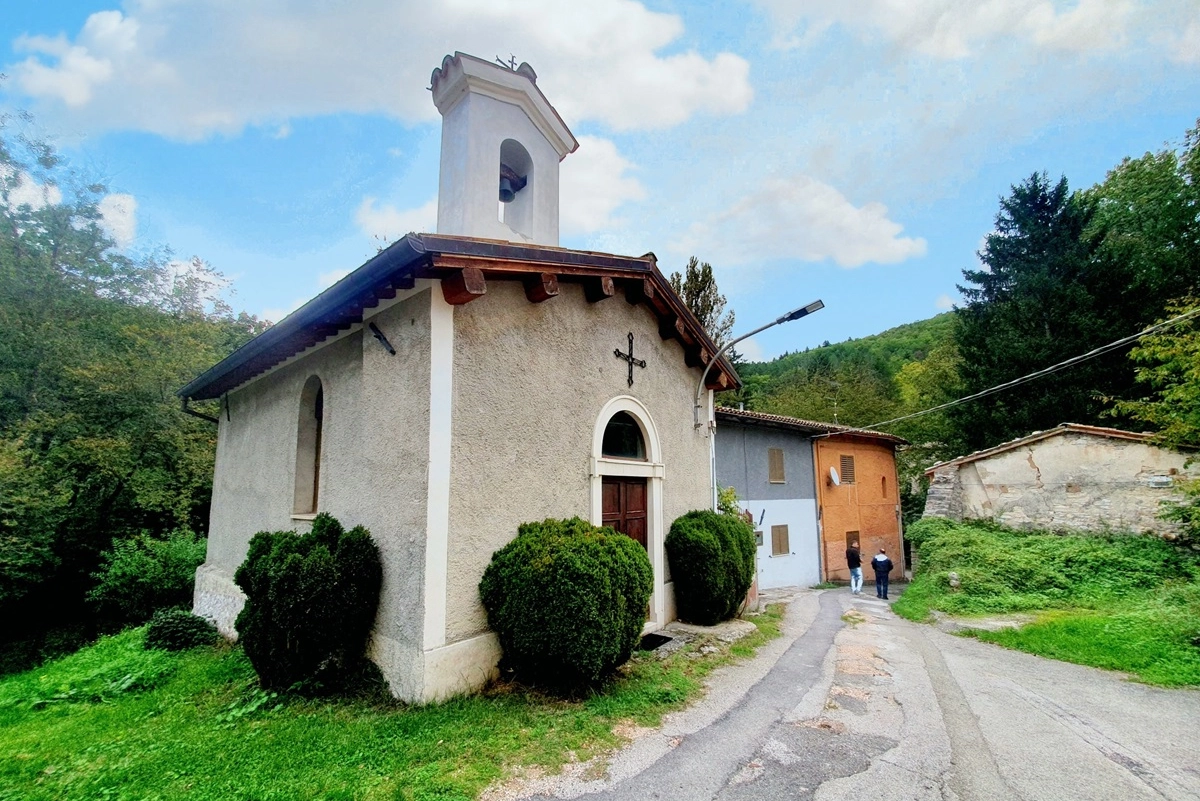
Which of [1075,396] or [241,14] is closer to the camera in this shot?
[241,14]

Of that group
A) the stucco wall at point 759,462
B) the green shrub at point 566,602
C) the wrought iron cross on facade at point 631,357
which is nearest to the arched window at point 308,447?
the green shrub at point 566,602

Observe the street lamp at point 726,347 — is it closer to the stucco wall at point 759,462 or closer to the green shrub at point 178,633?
the stucco wall at point 759,462

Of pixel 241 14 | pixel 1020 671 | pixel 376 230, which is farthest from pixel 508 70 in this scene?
pixel 376 230

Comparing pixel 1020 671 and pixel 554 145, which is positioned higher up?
pixel 554 145

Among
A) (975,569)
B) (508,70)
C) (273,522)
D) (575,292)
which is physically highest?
(508,70)

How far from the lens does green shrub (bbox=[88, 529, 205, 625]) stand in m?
13.6

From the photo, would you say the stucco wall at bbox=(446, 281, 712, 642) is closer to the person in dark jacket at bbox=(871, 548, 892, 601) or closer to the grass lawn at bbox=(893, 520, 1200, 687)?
the grass lawn at bbox=(893, 520, 1200, 687)

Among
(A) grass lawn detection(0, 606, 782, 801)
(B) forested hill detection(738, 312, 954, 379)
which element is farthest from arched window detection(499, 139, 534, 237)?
(B) forested hill detection(738, 312, 954, 379)

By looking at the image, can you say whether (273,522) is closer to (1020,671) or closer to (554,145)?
(554,145)

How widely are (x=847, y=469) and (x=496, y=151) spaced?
56.8ft

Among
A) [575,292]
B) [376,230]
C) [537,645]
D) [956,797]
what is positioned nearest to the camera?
[956,797]

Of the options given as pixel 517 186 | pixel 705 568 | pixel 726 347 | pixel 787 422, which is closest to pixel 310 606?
pixel 705 568

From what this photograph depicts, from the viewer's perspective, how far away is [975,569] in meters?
11.0

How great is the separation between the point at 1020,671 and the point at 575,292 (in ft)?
25.2
